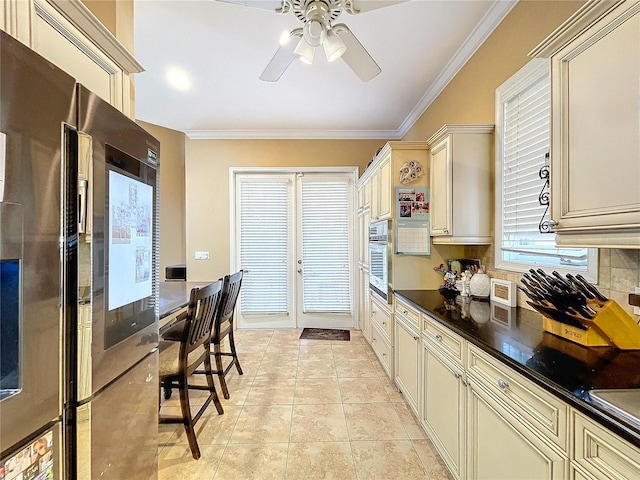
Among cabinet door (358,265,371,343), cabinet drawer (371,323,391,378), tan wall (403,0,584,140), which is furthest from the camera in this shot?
cabinet door (358,265,371,343)

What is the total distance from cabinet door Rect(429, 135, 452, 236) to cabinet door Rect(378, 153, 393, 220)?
1.11 feet

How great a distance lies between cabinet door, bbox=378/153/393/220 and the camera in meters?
2.64

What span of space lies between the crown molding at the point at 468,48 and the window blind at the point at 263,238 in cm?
218

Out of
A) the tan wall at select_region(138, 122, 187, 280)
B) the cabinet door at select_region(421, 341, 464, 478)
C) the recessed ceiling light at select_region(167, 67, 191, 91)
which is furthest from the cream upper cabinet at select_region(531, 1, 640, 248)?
the tan wall at select_region(138, 122, 187, 280)

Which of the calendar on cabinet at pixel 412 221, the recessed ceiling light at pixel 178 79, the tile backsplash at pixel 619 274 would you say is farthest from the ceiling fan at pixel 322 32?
the tile backsplash at pixel 619 274

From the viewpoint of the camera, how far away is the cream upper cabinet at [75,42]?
2.91 ft

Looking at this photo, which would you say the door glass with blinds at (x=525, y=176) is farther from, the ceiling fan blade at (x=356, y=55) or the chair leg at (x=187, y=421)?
the chair leg at (x=187, y=421)

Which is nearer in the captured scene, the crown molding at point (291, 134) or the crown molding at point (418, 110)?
the crown molding at point (418, 110)

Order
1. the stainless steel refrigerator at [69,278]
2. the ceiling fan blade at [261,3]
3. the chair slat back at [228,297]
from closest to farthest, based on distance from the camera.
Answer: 1. the stainless steel refrigerator at [69,278]
2. the ceiling fan blade at [261,3]
3. the chair slat back at [228,297]

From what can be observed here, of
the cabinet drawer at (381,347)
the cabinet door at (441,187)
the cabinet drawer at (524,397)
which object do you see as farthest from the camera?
the cabinet drawer at (381,347)

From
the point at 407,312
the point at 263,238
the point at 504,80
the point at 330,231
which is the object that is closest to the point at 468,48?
the point at 504,80

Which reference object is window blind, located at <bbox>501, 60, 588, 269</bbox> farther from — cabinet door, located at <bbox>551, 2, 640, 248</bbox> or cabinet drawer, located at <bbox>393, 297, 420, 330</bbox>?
cabinet drawer, located at <bbox>393, 297, 420, 330</bbox>

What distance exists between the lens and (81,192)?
2.68 feet

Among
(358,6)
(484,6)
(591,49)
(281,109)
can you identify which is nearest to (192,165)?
(281,109)
